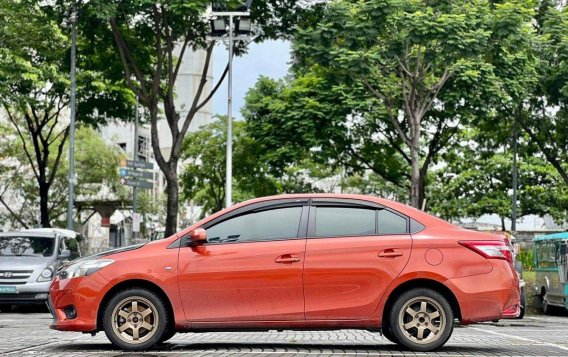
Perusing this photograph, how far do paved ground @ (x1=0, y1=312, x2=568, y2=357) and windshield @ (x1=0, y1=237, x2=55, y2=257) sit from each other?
270 inches

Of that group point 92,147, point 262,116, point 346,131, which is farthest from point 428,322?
point 92,147

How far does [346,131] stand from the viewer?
36.9 meters

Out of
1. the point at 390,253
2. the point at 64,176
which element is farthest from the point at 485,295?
the point at 64,176

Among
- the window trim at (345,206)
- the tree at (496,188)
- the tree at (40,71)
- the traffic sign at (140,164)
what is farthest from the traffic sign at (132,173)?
the tree at (496,188)

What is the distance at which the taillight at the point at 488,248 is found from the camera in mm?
10688

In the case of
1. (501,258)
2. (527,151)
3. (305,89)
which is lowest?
(501,258)

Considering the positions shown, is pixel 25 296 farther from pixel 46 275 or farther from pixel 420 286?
pixel 420 286

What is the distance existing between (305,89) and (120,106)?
24.8 feet

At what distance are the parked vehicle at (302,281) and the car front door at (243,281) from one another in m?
0.01

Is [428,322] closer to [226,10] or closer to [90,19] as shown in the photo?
[226,10]

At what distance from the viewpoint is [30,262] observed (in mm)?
21172

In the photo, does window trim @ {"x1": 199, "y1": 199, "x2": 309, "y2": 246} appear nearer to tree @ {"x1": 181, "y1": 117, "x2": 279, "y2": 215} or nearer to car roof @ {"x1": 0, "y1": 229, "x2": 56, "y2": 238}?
car roof @ {"x1": 0, "y1": 229, "x2": 56, "y2": 238}

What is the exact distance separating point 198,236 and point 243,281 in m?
0.66

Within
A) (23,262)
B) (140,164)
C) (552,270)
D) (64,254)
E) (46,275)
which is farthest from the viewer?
(140,164)
